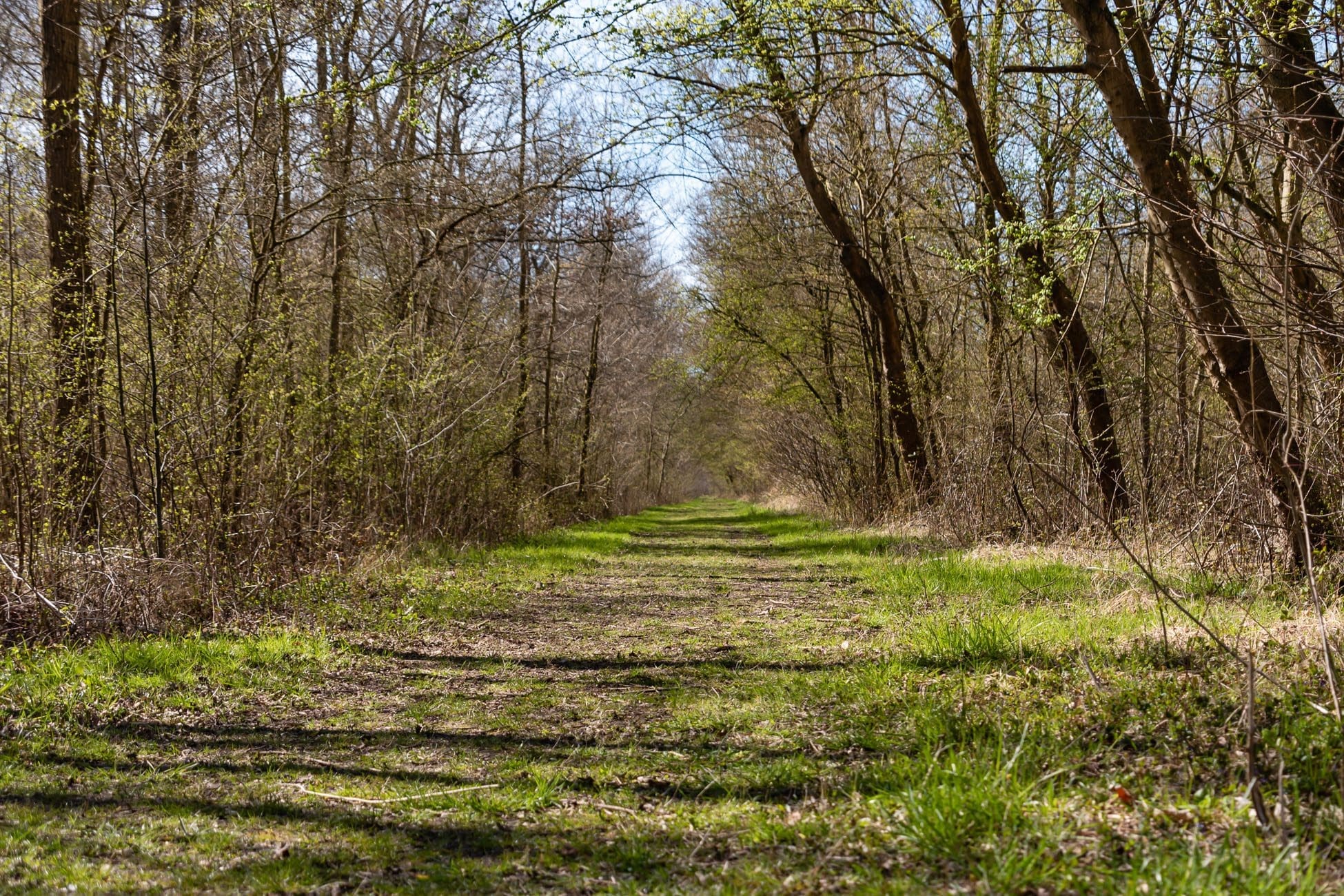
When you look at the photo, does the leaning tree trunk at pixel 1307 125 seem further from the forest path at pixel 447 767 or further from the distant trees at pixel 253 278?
the distant trees at pixel 253 278

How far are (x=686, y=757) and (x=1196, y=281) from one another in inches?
207

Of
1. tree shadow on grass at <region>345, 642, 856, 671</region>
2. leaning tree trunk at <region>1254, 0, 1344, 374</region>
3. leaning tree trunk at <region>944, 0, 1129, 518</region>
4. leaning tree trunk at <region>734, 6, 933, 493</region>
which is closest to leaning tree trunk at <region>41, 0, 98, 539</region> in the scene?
tree shadow on grass at <region>345, 642, 856, 671</region>

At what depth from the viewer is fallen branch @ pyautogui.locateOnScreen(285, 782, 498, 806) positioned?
3.52 meters

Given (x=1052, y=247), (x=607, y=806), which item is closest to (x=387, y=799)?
(x=607, y=806)

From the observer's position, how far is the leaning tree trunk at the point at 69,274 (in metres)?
6.96

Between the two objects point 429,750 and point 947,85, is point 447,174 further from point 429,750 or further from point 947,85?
point 429,750

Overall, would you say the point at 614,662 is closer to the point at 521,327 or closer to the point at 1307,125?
the point at 1307,125

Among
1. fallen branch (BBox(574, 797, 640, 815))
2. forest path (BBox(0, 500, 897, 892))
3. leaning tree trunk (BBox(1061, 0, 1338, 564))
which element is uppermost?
leaning tree trunk (BBox(1061, 0, 1338, 564))

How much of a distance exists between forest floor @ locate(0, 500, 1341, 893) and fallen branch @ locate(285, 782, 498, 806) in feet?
0.06

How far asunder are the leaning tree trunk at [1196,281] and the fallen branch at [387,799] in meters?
5.41

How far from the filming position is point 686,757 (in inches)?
157

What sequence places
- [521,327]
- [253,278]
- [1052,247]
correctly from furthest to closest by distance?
[521,327] → [1052,247] → [253,278]

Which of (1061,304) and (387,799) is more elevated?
(1061,304)

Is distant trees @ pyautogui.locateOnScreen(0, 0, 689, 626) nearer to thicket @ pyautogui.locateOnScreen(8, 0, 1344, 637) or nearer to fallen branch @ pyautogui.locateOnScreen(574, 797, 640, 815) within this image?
thicket @ pyautogui.locateOnScreen(8, 0, 1344, 637)
